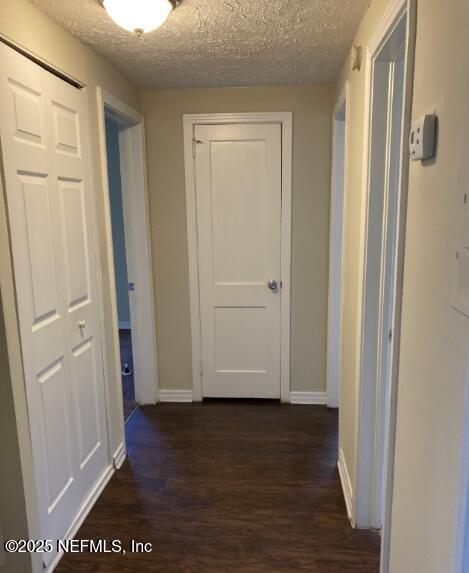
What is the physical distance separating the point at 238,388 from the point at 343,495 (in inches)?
48.9

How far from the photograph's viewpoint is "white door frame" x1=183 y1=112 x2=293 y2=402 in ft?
9.31

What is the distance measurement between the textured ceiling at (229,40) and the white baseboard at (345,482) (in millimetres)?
2147

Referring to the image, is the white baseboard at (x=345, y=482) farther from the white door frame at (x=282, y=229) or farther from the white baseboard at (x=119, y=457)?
the white baseboard at (x=119, y=457)

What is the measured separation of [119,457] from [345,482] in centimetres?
128

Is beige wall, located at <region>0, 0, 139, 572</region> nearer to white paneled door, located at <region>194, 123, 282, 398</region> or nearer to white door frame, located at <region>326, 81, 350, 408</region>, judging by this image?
white paneled door, located at <region>194, 123, 282, 398</region>

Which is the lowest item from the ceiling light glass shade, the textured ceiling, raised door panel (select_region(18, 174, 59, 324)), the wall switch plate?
raised door panel (select_region(18, 174, 59, 324))

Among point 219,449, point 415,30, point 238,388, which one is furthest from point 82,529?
point 415,30

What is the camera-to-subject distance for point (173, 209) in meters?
3.00

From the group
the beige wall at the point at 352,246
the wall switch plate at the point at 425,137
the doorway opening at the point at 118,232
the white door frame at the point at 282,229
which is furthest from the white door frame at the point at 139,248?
the wall switch plate at the point at 425,137

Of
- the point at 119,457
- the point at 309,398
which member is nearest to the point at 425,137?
the point at 119,457

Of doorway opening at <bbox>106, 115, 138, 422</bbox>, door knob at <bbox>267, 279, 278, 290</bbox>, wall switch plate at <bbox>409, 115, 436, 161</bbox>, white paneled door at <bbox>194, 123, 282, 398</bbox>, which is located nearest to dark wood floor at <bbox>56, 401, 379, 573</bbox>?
white paneled door at <bbox>194, 123, 282, 398</bbox>

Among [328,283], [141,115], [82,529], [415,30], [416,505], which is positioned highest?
[141,115]

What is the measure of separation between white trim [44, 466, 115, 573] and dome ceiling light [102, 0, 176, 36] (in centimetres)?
215

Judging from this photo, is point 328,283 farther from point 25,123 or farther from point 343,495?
point 25,123
